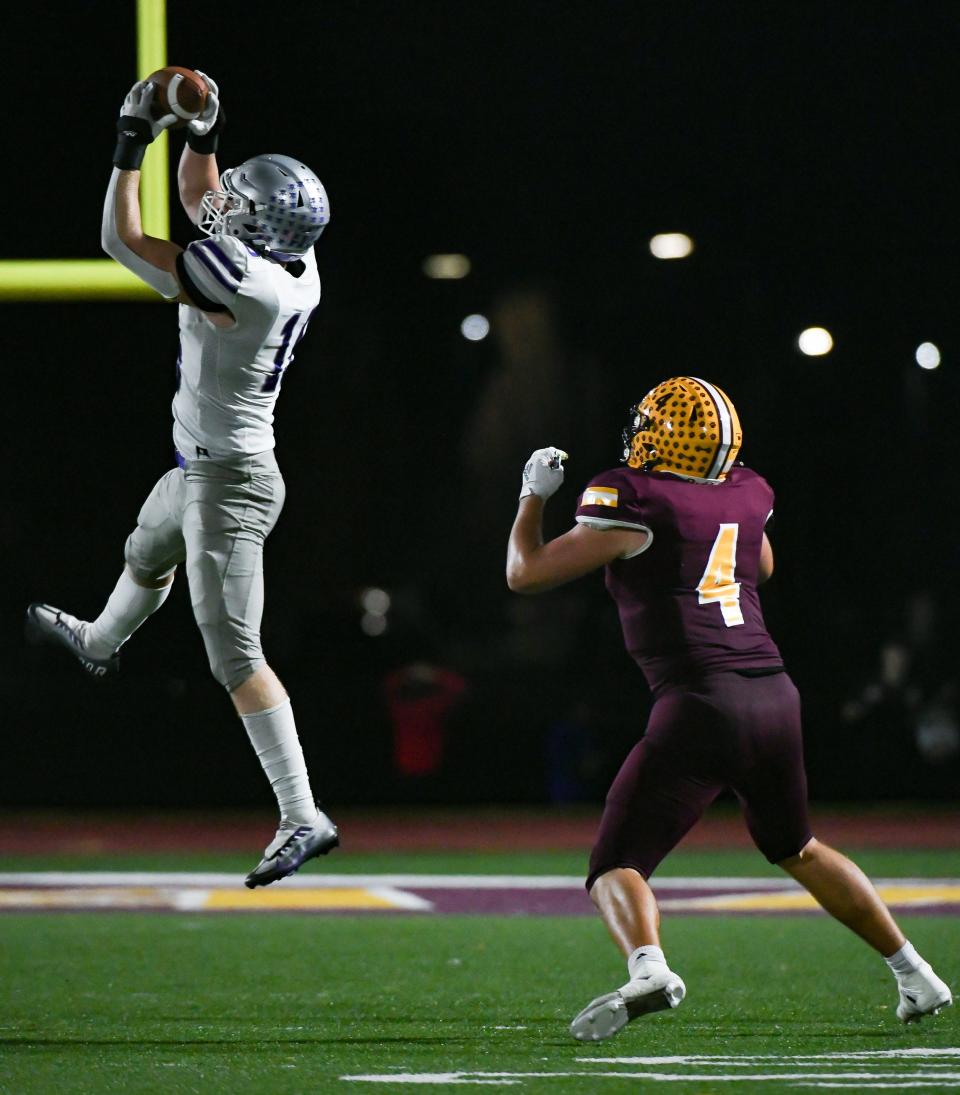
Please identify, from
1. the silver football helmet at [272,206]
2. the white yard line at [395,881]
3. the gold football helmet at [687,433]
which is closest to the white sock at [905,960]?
the gold football helmet at [687,433]

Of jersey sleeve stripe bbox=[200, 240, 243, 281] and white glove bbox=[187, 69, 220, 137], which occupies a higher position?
white glove bbox=[187, 69, 220, 137]

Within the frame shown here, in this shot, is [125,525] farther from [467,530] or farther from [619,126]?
[619,126]

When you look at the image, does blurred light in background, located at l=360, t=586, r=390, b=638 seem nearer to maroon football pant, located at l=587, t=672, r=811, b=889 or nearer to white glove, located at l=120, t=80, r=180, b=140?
maroon football pant, located at l=587, t=672, r=811, b=889

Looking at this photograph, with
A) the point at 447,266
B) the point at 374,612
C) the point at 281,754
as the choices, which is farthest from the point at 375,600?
the point at 281,754

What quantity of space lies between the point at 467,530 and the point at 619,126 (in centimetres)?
303

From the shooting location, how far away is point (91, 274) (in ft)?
23.7

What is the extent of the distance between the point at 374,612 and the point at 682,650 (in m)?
9.24

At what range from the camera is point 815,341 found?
45.0 ft

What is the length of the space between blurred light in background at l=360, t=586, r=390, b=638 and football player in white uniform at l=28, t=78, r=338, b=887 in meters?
8.79

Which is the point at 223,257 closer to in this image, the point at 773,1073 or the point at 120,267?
the point at 773,1073

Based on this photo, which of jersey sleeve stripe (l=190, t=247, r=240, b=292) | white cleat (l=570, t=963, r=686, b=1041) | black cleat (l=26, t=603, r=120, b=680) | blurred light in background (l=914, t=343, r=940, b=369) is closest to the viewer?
white cleat (l=570, t=963, r=686, b=1041)

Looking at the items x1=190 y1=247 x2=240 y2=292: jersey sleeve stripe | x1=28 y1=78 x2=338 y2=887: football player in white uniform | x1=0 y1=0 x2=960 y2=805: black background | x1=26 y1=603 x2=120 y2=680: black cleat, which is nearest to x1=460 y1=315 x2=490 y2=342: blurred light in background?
x1=0 y1=0 x2=960 y2=805: black background

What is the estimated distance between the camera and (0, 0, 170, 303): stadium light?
23.1ft

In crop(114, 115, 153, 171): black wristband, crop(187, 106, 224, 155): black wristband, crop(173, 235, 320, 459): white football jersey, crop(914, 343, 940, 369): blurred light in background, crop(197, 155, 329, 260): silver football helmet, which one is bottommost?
crop(173, 235, 320, 459): white football jersey
